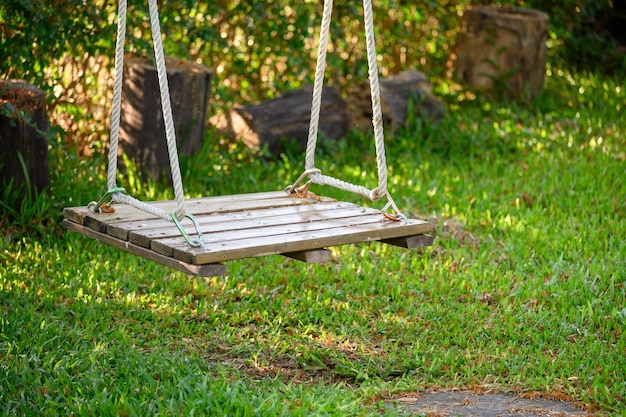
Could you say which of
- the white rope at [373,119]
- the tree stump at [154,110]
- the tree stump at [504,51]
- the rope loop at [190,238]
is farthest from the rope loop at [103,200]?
the tree stump at [504,51]

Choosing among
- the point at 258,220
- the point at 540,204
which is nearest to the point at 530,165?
the point at 540,204

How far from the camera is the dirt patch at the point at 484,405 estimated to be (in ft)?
12.2

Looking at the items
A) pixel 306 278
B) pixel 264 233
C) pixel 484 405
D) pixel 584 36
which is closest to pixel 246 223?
pixel 264 233

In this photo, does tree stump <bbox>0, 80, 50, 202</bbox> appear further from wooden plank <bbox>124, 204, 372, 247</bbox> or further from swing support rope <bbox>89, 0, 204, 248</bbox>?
wooden plank <bbox>124, 204, 372, 247</bbox>

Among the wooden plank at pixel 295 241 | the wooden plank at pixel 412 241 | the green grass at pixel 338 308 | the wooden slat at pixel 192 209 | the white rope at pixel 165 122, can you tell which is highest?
the white rope at pixel 165 122

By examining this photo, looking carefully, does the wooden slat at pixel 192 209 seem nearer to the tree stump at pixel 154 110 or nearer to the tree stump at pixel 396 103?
the tree stump at pixel 154 110

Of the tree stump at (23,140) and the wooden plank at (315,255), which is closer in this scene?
the wooden plank at (315,255)

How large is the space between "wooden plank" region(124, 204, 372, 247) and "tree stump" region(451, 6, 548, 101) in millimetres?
5158

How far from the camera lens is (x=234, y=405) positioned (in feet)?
11.4

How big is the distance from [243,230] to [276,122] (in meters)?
3.68

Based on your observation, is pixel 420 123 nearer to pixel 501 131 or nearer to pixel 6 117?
pixel 501 131

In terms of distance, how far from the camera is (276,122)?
7.22m

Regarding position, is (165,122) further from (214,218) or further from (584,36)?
(584,36)

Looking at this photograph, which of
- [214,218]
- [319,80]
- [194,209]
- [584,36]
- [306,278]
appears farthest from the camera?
[584,36]
